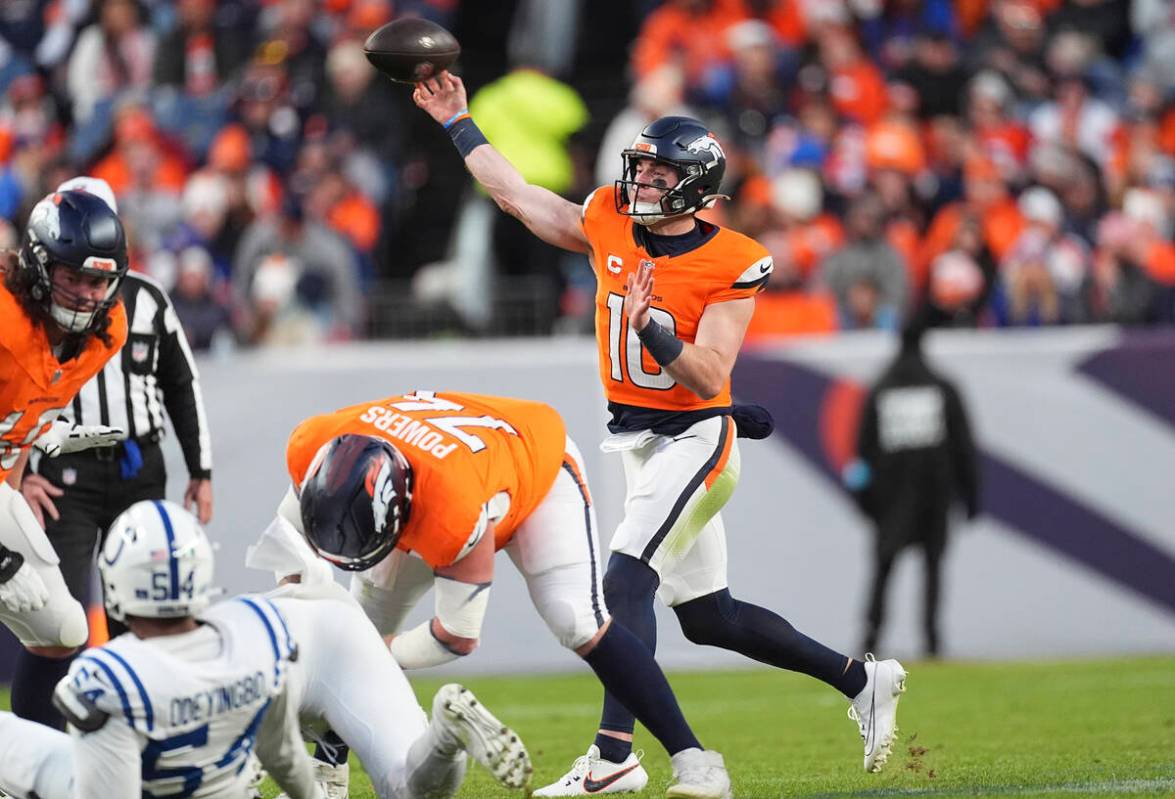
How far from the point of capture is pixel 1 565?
5.27m

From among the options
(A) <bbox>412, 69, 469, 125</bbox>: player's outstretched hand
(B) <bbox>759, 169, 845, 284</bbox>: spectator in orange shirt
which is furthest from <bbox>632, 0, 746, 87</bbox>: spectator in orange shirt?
(A) <bbox>412, 69, 469, 125</bbox>: player's outstretched hand

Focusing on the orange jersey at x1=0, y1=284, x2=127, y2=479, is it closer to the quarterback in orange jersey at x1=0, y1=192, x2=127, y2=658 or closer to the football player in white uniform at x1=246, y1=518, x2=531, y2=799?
the quarterback in orange jersey at x1=0, y1=192, x2=127, y2=658

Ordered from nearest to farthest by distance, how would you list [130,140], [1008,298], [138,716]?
[138,716] → [1008,298] → [130,140]

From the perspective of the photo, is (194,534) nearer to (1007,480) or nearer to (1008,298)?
(1007,480)

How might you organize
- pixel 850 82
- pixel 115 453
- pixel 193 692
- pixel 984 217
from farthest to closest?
pixel 850 82, pixel 984 217, pixel 115 453, pixel 193 692

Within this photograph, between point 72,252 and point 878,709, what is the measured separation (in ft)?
9.14

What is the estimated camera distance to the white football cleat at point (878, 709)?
593cm

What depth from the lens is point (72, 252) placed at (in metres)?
5.29

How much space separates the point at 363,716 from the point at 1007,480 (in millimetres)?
6626

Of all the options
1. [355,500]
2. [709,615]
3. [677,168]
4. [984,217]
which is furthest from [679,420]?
[984,217]

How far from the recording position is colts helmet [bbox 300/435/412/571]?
15.7 feet

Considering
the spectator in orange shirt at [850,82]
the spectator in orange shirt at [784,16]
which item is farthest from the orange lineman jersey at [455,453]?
the spectator in orange shirt at [784,16]

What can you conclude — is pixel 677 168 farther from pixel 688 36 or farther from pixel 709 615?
pixel 688 36

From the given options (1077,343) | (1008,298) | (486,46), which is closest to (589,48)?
(486,46)
